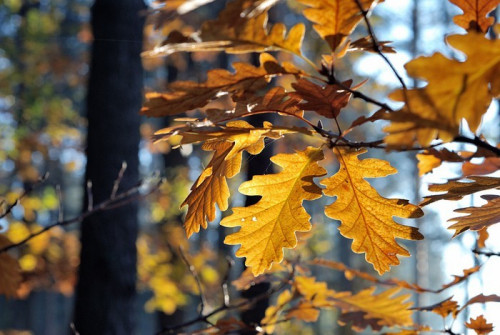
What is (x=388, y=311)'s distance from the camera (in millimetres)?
1629

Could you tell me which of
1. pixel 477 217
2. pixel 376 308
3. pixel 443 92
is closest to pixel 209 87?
pixel 443 92

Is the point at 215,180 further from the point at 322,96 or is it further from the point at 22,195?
the point at 22,195

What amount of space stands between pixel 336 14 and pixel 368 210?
0.40m

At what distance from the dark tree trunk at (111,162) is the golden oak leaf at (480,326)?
6.99 feet

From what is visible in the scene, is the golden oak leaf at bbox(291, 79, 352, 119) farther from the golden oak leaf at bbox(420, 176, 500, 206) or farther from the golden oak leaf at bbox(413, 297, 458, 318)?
the golden oak leaf at bbox(413, 297, 458, 318)

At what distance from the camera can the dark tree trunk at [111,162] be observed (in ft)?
9.65

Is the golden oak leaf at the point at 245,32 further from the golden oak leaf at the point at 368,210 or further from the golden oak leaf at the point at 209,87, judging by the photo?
the golden oak leaf at the point at 368,210

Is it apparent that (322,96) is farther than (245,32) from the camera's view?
Yes

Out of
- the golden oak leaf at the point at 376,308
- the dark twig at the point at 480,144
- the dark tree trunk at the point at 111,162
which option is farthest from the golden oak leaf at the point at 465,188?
the dark tree trunk at the point at 111,162

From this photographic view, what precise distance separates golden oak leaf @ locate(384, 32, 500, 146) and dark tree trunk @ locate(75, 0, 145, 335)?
259 cm

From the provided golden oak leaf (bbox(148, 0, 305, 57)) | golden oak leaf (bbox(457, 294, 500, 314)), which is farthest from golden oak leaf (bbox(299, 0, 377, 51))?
golden oak leaf (bbox(457, 294, 500, 314))

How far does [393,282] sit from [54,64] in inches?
375

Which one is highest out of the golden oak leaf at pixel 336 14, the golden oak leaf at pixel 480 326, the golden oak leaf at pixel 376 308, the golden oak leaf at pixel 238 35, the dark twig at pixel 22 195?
the golden oak leaf at pixel 336 14

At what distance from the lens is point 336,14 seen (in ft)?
2.59
